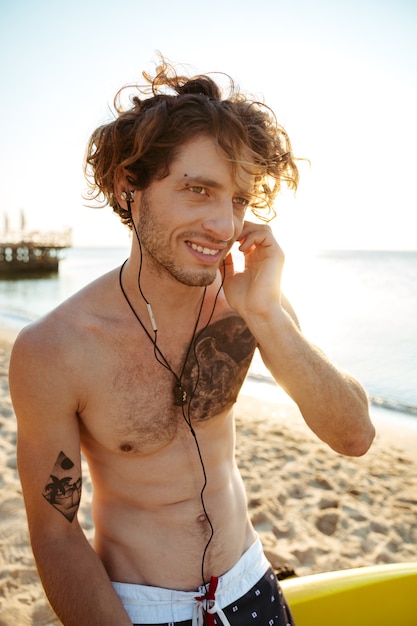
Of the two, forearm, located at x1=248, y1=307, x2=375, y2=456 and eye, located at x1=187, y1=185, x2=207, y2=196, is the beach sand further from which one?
eye, located at x1=187, y1=185, x2=207, y2=196

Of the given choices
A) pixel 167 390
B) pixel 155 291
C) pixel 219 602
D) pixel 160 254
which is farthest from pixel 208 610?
pixel 160 254

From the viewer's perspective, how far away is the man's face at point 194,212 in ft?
5.93

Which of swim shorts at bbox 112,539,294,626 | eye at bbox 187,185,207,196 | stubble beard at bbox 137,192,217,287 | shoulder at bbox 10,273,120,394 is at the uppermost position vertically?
eye at bbox 187,185,207,196

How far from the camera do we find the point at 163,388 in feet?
6.08

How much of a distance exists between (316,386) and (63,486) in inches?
38.2

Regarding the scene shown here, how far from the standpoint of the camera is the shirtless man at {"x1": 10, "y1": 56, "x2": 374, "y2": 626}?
1573 mm

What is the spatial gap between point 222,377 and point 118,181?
3.16 ft

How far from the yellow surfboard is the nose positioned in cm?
174

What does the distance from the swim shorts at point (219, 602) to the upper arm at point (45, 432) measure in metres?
0.37

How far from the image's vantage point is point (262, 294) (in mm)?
1942

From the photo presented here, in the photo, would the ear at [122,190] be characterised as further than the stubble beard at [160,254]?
Yes

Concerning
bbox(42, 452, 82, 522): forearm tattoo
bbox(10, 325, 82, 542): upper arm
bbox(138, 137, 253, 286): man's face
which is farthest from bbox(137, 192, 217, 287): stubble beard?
bbox(42, 452, 82, 522): forearm tattoo

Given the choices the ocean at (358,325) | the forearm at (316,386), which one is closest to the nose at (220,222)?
the forearm at (316,386)

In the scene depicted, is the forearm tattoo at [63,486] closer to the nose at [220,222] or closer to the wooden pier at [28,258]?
the nose at [220,222]
